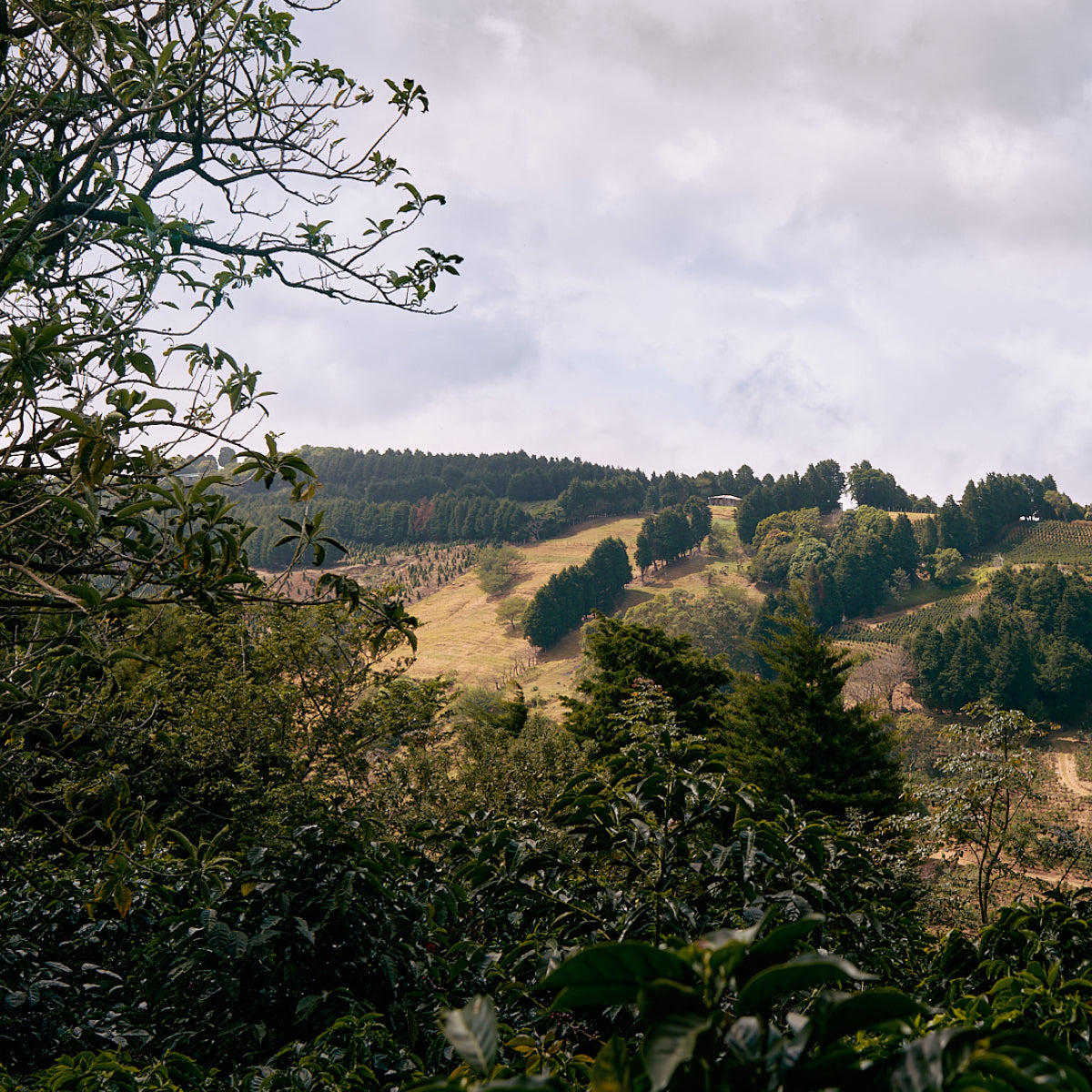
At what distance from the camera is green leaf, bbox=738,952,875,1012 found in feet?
2.24

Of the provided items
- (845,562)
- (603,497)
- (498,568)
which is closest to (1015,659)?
(845,562)

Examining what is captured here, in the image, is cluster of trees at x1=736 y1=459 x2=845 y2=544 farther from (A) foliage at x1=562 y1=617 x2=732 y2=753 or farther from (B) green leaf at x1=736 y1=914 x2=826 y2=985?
(B) green leaf at x1=736 y1=914 x2=826 y2=985

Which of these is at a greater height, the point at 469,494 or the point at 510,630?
the point at 469,494

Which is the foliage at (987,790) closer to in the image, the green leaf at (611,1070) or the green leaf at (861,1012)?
the green leaf at (861,1012)

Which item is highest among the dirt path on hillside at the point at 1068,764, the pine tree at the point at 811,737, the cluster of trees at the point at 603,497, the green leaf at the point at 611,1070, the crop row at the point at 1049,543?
the cluster of trees at the point at 603,497

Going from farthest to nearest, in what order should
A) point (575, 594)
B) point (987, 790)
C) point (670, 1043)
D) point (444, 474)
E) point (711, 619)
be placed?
1. point (444, 474)
2. point (575, 594)
3. point (711, 619)
4. point (987, 790)
5. point (670, 1043)

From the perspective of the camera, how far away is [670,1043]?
25.8 inches

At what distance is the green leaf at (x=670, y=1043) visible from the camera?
2.02 feet

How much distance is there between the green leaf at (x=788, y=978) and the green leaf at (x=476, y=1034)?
0.24 metres

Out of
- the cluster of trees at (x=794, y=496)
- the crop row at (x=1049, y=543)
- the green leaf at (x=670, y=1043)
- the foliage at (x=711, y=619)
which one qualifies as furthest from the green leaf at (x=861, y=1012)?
the cluster of trees at (x=794, y=496)

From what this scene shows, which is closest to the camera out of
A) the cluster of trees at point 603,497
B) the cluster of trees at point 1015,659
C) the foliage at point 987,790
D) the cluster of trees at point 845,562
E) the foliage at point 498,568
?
the foliage at point 987,790

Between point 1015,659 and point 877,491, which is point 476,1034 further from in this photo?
point 877,491

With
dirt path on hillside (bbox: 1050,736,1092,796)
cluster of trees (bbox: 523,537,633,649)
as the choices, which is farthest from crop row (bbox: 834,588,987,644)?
cluster of trees (bbox: 523,537,633,649)

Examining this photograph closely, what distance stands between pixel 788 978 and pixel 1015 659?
6389 centimetres
